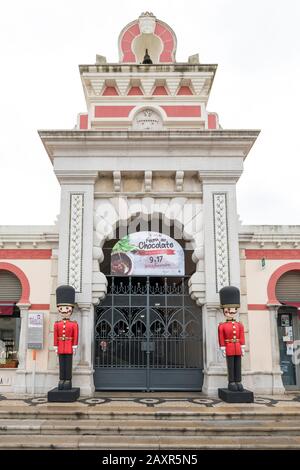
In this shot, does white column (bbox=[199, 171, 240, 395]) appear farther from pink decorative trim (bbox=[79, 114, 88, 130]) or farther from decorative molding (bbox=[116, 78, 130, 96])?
pink decorative trim (bbox=[79, 114, 88, 130])

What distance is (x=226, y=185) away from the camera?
10445 mm

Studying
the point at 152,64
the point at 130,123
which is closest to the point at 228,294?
the point at 130,123

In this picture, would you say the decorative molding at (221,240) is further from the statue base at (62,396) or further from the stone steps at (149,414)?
the statue base at (62,396)

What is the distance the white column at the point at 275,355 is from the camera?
987 cm

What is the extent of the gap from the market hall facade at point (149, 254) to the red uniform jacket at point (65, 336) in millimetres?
582

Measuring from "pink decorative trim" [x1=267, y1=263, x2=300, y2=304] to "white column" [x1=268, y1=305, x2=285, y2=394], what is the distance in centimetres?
22

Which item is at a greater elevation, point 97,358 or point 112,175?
point 112,175

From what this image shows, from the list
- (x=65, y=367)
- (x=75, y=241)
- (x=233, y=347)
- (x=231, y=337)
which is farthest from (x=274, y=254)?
(x=65, y=367)

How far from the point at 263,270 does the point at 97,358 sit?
4818 millimetres

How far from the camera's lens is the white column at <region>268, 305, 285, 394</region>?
9867 mm

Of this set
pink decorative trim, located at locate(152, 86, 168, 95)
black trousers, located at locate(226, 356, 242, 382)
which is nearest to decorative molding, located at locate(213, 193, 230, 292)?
black trousers, located at locate(226, 356, 242, 382)

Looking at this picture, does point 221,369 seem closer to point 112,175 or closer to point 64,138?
point 112,175
